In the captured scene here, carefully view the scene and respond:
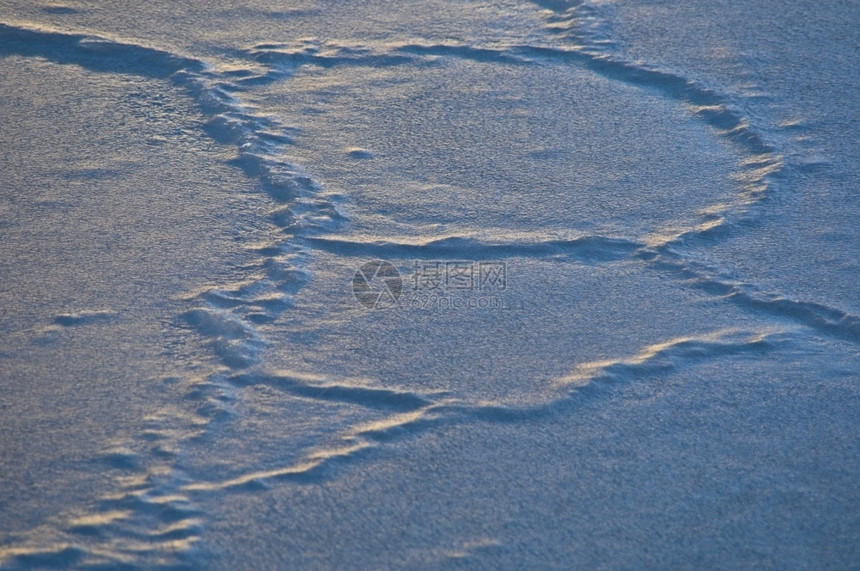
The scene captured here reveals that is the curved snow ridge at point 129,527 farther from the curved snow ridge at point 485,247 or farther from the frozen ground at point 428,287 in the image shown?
the curved snow ridge at point 485,247

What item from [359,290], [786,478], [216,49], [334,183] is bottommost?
[786,478]

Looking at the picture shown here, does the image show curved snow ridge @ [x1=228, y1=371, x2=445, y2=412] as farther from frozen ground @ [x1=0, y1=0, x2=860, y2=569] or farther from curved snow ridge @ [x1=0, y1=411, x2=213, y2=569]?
curved snow ridge @ [x1=0, y1=411, x2=213, y2=569]

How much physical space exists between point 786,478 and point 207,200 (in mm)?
1231

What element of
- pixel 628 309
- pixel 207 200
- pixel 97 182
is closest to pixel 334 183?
pixel 207 200

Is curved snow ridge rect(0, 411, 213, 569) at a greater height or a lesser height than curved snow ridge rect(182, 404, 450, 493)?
lesser

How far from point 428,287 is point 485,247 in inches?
6.3

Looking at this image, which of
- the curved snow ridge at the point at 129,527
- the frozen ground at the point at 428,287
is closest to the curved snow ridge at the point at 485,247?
the frozen ground at the point at 428,287

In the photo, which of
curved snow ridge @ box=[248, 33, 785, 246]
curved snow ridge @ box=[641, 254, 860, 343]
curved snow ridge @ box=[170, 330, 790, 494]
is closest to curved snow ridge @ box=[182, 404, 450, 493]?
curved snow ridge @ box=[170, 330, 790, 494]

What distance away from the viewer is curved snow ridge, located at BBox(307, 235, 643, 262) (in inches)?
72.7

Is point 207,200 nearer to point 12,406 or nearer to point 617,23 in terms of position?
point 12,406

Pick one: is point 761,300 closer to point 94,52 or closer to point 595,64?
point 595,64

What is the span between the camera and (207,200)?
1964 millimetres

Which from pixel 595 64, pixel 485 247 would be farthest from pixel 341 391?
pixel 595 64

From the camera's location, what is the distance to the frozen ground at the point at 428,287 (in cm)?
133
